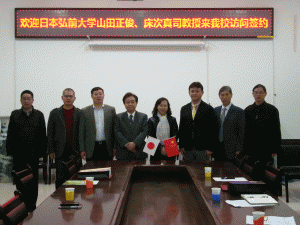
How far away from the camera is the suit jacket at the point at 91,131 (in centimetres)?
346

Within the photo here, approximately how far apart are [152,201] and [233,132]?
1732 millimetres

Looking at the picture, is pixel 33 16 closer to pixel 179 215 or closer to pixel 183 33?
pixel 183 33

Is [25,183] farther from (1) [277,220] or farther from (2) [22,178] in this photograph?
(1) [277,220]

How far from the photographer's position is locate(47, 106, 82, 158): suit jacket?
3648mm

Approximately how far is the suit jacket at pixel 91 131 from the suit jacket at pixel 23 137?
0.74m

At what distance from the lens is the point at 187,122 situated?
11.0 ft

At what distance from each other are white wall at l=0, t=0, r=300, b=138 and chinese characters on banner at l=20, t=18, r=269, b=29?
0.26 meters

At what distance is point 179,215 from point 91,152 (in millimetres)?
1840

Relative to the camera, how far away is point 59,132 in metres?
3.67

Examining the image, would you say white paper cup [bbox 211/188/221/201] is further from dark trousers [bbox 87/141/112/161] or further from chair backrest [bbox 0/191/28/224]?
dark trousers [bbox 87/141/112/161]

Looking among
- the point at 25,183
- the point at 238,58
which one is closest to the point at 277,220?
the point at 25,183

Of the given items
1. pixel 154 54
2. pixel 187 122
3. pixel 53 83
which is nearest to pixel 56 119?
pixel 53 83

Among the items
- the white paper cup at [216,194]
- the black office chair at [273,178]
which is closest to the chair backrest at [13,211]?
the white paper cup at [216,194]

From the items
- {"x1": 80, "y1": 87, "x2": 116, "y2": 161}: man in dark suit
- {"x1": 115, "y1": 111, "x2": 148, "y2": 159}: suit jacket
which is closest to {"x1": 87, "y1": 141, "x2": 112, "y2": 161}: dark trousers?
{"x1": 80, "y1": 87, "x2": 116, "y2": 161}: man in dark suit
